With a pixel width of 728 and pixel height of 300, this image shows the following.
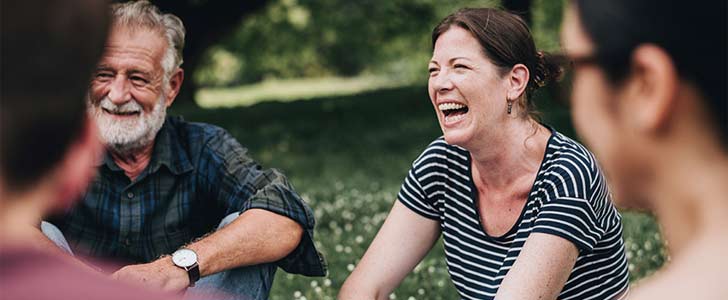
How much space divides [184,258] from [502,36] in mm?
1431

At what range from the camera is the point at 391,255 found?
419 centimetres

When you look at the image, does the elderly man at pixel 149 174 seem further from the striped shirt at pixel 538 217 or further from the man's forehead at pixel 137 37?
the striped shirt at pixel 538 217

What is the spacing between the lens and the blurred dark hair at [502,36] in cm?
388

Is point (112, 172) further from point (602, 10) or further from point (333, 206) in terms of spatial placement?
point (333, 206)

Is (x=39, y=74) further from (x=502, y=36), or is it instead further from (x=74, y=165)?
(x=502, y=36)

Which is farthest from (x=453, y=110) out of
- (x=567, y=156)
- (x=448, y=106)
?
(x=567, y=156)

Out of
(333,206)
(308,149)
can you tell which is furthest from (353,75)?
(333,206)

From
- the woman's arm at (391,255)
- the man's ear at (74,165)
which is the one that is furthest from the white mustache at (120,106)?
the man's ear at (74,165)

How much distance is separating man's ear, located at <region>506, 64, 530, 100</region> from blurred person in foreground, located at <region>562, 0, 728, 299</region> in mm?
2119

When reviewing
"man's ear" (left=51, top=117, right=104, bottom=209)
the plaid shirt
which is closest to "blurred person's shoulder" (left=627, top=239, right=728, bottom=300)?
"man's ear" (left=51, top=117, right=104, bottom=209)

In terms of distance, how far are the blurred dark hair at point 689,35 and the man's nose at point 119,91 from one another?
306 centimetres

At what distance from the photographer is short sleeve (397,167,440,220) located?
4172mm

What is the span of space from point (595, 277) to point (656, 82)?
2.38 metres

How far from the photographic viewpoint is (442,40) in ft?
13.1
